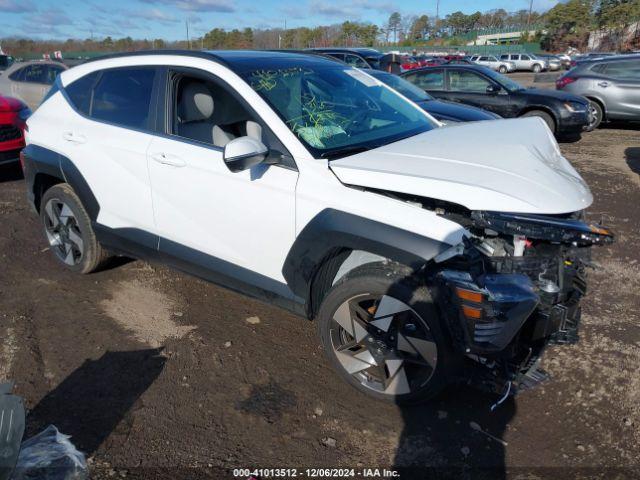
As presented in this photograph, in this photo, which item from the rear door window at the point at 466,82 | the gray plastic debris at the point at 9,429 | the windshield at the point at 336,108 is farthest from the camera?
the rear door window at the point at 466,82

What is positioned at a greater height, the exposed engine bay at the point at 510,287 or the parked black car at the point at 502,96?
Answer: the parked black car at the point at 502,96

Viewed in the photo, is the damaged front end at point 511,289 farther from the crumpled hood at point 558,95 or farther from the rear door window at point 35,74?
the rear door window at point 35,74

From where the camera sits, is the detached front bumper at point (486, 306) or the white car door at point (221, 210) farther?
the white car door at point (221, 210)

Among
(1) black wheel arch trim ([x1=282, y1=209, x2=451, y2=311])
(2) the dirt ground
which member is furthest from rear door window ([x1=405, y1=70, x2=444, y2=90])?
(1) black wheel arch trim ([x1=282, y1=209, x2=451, y2=311])

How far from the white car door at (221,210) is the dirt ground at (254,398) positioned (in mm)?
602

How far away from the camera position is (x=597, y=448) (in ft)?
8.66

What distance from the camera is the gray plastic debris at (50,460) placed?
89.1 inches

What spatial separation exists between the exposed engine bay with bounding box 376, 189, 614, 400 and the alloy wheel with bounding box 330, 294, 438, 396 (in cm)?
21

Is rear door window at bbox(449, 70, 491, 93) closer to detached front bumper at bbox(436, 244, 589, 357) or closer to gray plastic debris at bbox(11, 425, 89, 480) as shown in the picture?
detached front bumper at bbox(436, 244, 589, 357)

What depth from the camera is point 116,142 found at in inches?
150

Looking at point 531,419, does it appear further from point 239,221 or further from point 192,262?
point 192,262

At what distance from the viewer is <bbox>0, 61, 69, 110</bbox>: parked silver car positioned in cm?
1063

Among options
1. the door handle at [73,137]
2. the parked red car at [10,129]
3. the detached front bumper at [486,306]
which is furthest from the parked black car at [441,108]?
the parked red car at [10,129]

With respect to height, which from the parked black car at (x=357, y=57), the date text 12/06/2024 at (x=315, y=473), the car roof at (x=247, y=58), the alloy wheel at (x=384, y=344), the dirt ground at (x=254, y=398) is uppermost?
the parked black car at (x=357, y=57)
